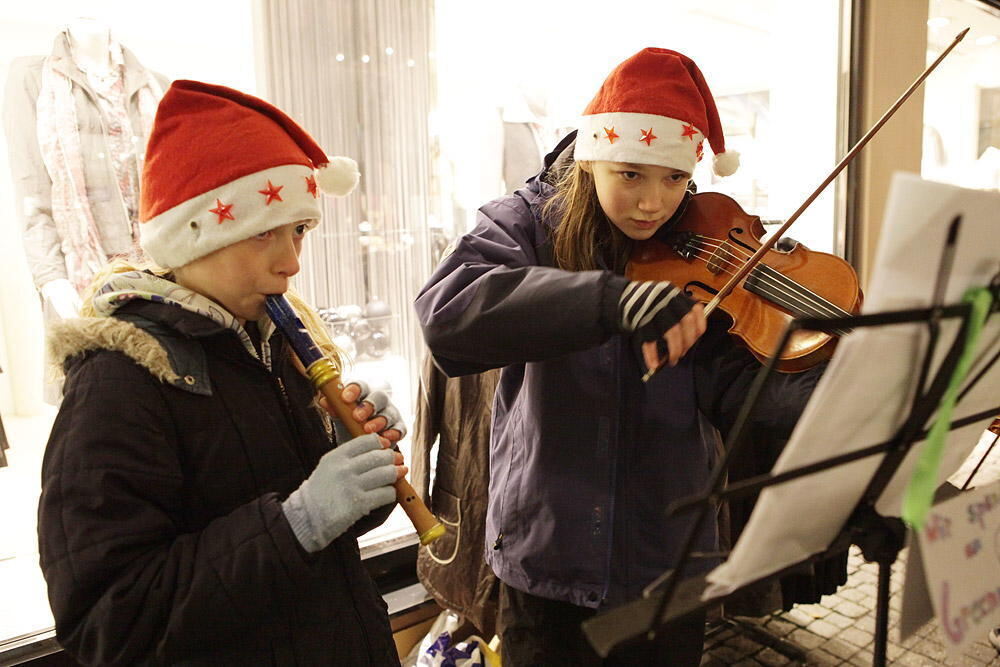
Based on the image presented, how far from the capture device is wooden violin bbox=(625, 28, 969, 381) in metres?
1.08

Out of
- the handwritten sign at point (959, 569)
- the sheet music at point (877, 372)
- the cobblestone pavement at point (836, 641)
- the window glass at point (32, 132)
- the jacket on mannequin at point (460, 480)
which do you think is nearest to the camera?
the sheet music at point (877, 372)

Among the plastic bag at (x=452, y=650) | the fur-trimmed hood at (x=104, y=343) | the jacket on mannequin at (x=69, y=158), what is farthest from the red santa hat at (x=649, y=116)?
the jacket on mannequin at (x=69, y=158)

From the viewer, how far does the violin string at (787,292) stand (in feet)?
3.61

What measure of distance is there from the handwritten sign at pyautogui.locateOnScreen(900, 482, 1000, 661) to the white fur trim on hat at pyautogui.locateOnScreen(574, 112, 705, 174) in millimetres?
625

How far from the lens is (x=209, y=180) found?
0.86 meters

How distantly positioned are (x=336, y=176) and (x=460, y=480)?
89 cm

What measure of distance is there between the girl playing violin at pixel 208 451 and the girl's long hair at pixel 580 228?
388 millimetres

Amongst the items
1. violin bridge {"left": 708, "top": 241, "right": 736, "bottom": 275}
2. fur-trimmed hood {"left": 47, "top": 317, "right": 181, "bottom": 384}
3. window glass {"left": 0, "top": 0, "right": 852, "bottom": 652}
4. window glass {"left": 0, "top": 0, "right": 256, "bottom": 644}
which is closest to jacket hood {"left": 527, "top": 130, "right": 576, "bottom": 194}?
violin bridge {"left": 708, "top": 241, "right": 736, "bottom": 275}

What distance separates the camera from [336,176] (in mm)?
1100

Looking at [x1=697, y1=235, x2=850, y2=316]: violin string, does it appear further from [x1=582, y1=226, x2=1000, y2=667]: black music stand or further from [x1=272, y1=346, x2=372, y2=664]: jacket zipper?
[x1=272, y1=346, x2=372, y2=664]: jacket zipper

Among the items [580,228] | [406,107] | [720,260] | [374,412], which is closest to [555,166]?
[580,228]

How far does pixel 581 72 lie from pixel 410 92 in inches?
43.2

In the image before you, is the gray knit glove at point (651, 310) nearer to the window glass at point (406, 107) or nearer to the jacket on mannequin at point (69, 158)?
the window glass at point (406, 107)

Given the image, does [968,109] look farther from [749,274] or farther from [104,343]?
[104,343]
